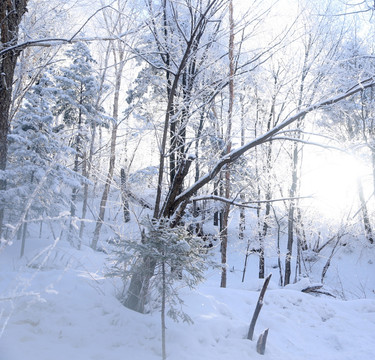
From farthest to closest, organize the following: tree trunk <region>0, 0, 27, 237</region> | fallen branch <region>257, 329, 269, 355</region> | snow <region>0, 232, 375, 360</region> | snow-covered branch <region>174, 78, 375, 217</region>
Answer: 1. tree trunk <region>0, 0, 27, 237</region>
2. snow-covered branch <region>174, 78, 375, 217</region>
3. fallen branch <region>257, 329, 269, 355</region>
4. snow <region>0, 232, 375, 360</region>

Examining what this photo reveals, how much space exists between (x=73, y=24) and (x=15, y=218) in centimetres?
717

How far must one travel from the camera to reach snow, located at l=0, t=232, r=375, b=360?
2.96 m

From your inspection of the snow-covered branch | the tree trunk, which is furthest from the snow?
the tree trunk

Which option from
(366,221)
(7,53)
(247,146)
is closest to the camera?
(247,146)

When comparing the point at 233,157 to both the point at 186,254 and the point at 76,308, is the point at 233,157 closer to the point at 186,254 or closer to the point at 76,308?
the point at 186,254

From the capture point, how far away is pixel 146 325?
3.65m

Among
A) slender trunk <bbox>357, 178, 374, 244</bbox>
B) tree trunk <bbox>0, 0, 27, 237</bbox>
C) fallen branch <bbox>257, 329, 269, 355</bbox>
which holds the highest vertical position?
tree trunk <bbox>0, 0, 27, 237</bbox>

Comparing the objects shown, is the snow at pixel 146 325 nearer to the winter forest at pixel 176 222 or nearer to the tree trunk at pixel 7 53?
the winter forest at pixel 176 222

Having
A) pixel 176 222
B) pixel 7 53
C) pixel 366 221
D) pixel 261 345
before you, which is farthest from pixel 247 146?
pixel 366 221

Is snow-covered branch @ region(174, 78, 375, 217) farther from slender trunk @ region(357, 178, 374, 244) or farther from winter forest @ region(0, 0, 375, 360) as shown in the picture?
slender trunk @ region(357, 178, 374, 244)

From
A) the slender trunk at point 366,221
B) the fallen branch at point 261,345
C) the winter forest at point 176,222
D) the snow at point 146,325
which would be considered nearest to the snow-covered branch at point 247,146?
the winter forest at point 176,222

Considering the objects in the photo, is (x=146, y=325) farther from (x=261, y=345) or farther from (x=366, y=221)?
(x=366, y=221)

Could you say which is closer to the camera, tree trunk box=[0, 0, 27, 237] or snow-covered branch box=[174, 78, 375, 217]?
snow-covered branch box=[174, 78, 375, 217]

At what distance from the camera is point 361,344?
474 centimetres
